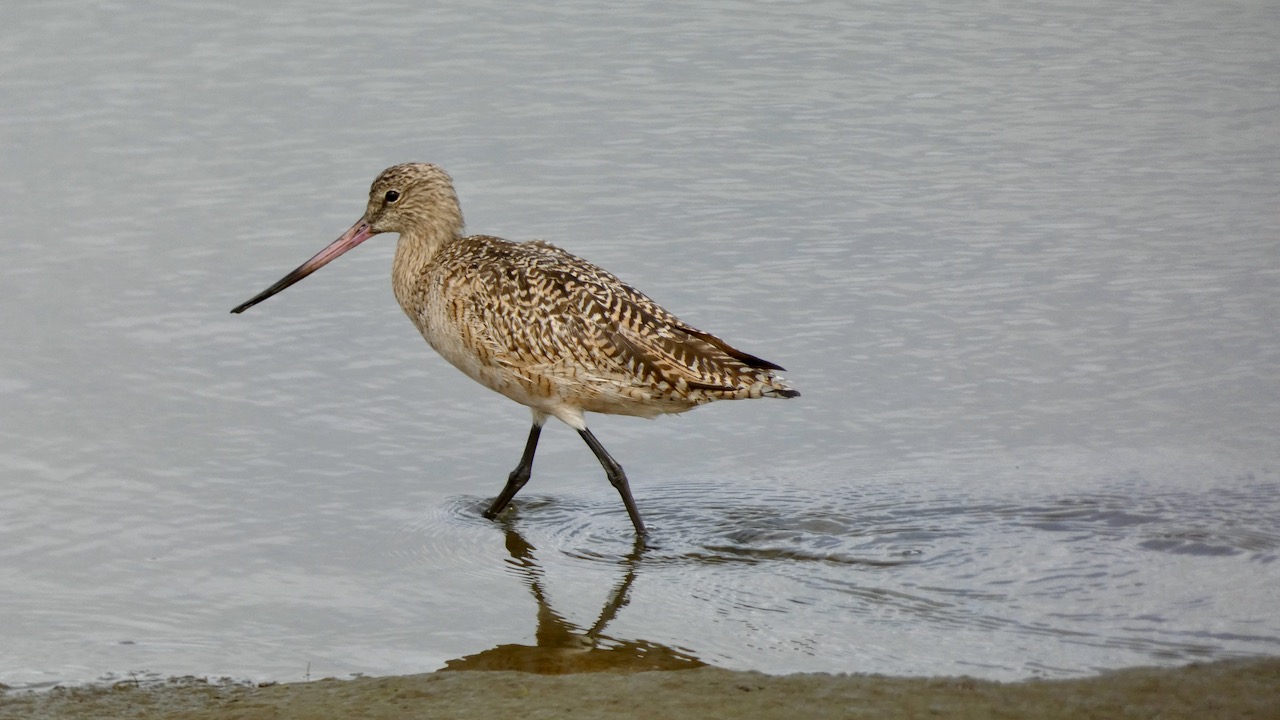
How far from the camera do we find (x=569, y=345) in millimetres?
5992

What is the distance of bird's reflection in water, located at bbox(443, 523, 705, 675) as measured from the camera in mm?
4902

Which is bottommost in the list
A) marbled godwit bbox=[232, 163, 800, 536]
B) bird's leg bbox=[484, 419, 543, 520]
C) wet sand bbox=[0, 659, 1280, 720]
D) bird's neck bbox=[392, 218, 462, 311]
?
wet sand bbox=[0, 659, 1280, 720]

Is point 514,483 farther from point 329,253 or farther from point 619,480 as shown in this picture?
point 329,253

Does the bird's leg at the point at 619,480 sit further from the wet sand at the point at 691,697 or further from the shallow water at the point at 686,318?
the wet sand at the point at 691,697

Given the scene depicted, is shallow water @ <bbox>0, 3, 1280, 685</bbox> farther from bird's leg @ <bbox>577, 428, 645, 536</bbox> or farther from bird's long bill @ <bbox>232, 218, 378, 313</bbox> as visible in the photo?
bird's long bill @ <bbox>232, 218, 378, 313</bbox>

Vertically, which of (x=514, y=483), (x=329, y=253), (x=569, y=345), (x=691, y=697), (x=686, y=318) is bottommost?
(x=691, y=697)

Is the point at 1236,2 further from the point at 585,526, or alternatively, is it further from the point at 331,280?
the point at 585,526

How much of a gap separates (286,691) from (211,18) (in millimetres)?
9158

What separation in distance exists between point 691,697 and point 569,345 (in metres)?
1.98

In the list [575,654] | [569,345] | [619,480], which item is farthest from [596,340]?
[575,654]

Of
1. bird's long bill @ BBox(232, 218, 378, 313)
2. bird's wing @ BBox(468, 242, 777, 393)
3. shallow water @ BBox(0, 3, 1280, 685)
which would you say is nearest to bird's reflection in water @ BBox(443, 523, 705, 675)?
shallow water @ BBox(0, 3, 1280, 685)

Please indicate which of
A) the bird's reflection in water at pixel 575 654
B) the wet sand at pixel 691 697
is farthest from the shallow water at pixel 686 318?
the wet sand at pixel 691 697

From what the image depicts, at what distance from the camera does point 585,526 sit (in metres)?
6.17

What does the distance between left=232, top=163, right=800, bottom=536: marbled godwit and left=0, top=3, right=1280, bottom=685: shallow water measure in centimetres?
43
